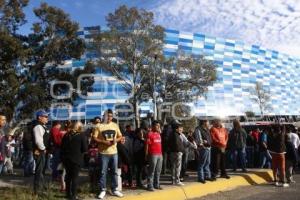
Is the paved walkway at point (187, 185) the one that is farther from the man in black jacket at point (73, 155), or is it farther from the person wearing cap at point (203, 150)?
the man in black jacket at point (73, 155)

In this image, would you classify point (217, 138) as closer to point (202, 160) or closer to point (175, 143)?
point (202, 160)

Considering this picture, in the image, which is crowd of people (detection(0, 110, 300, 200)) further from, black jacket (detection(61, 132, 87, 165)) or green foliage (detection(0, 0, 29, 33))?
green foliage (detection(0, 0, 29, 33))

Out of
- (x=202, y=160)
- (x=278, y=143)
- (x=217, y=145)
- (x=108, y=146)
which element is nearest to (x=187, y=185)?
(x=202, y=160)

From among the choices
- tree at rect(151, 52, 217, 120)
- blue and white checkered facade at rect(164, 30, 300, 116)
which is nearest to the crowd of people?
tree at rect(151, 52, 217, 120)

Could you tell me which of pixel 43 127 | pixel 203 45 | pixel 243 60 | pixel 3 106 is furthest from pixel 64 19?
pixel 243 60

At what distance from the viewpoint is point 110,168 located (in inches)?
420

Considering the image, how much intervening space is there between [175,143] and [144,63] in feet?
106

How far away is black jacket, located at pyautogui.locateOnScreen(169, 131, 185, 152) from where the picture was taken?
1234cm

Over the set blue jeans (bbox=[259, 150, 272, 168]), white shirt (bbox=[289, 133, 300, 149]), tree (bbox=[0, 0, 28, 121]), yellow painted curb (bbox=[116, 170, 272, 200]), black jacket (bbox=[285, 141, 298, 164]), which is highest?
tree (bbox=[0, 0, 28, 121])

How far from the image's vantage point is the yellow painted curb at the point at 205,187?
10.8 meters

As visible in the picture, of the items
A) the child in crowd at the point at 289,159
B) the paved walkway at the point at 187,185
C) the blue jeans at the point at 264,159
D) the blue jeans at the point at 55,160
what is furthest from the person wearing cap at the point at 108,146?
the blue jeans at the point at 264,159

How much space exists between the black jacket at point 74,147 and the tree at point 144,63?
31.5 metres

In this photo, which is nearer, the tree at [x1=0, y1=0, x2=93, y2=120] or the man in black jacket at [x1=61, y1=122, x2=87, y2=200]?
the man in black jacket at [x1=61, y1=122, x2=87, y2=200]

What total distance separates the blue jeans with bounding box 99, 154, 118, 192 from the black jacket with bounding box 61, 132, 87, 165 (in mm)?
540
